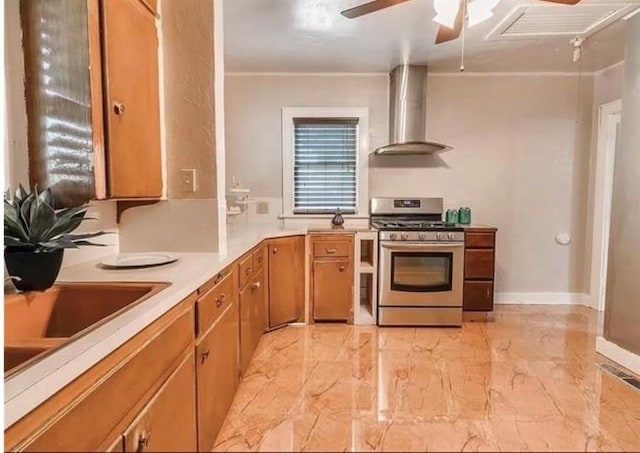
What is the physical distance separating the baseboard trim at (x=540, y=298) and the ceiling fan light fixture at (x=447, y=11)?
8.48 ft

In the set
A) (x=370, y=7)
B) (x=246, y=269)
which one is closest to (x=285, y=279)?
(x=246, y=269)

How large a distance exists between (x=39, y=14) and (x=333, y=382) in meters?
2.07

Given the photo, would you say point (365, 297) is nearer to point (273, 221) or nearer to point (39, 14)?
point (273, 221)

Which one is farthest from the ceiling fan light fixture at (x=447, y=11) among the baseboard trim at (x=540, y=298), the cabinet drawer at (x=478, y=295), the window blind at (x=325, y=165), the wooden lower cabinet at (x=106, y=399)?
the baseboard trim at (x=540, y=298)

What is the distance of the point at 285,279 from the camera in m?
3.13

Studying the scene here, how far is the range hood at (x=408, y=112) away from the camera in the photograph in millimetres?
3514

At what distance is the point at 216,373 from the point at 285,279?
1.48 m

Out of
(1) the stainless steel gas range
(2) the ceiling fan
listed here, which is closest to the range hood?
(1) the stainless steel gas range

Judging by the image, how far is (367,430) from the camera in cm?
185

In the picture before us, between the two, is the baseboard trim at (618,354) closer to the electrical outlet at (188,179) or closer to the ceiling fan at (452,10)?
the ceiling fan at (452,10)

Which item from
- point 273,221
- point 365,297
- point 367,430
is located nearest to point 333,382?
point 367,430

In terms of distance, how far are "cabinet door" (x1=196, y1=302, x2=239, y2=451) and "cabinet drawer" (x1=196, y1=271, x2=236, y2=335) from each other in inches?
1.4

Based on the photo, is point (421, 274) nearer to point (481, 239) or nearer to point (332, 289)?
point (481, 239)

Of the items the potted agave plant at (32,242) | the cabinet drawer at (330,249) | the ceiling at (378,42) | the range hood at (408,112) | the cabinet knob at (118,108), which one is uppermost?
the ceiling at (378,42)
